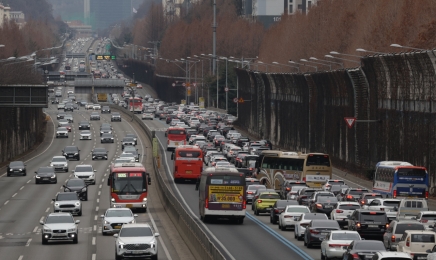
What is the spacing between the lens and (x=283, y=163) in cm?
7569

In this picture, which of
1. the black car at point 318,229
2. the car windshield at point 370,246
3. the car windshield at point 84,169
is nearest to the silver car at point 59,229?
the black car at point 318,229

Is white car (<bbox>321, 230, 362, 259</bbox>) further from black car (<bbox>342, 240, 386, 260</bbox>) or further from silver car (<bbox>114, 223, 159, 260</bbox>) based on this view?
silver car (<bbox>114, 223, 159, 260</bbox>)

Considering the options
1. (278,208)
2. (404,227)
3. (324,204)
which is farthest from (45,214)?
(404,227)

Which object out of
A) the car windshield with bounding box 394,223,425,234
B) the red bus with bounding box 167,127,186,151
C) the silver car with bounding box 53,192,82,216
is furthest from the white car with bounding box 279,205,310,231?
the red bus with bounding box 167,127,186,151

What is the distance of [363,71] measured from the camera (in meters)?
89.1

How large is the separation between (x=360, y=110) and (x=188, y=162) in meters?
20.3

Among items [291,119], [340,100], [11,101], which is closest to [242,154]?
[340,100]

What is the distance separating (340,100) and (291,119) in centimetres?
2215

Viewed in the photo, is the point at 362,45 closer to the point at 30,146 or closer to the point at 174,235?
the point at 30,146

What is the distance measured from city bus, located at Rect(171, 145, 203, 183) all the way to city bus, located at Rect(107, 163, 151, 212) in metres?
18.9

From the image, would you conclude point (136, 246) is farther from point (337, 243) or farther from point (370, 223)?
point (370, 223)

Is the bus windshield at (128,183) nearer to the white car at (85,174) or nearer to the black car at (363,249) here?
the white car at (85,174)

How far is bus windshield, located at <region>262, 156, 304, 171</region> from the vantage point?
7450cm

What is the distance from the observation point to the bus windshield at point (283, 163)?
244 ft
